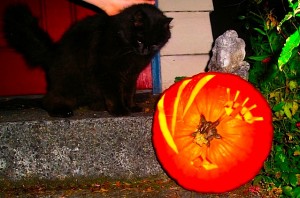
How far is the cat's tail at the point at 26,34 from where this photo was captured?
89.1 inches

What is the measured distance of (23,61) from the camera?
9.36ft

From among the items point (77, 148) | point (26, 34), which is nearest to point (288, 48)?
point (77, 148)

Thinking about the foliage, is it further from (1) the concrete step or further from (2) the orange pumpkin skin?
(1) the concrete step

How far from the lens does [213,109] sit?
67.3 inches

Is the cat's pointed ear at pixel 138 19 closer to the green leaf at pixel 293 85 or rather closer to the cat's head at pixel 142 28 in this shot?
the cat's head at pixel 142 28

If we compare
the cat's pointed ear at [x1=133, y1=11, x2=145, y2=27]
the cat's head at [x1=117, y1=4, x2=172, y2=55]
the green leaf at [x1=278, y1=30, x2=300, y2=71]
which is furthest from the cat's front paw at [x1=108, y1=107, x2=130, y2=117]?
the green leaf at [x1=278, y1=30, x2=300, y2=71]

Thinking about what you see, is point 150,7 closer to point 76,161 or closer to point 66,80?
point 66,80

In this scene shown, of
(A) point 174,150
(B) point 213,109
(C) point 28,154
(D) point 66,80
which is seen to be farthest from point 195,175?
(D) point 66,80

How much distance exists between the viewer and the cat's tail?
2.26m

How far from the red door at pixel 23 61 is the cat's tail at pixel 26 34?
1.38 ft

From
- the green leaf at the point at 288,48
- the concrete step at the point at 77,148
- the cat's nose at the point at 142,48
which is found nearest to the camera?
the green leaf at the point at 288,48

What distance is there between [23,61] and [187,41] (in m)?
1.51

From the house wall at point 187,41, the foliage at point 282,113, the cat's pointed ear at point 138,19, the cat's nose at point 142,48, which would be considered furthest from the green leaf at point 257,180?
the house wall at point 187,41

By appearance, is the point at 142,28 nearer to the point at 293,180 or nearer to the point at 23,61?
the point at 23,61
